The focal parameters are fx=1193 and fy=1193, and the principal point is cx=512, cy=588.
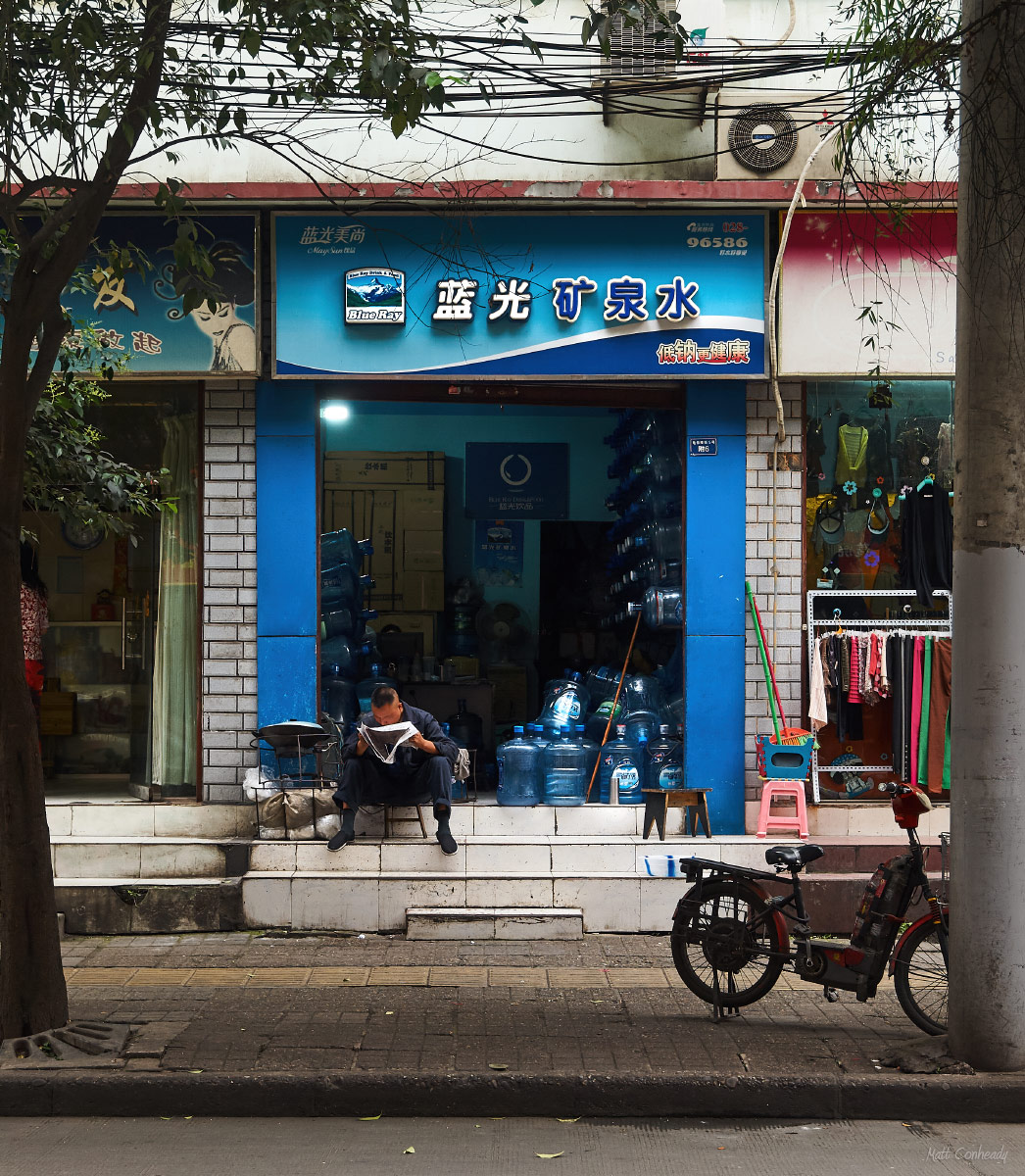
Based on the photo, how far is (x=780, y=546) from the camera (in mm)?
9172

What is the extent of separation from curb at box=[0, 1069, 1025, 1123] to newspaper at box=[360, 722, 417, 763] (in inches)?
135

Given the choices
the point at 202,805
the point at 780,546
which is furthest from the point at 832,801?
the point at 202,805

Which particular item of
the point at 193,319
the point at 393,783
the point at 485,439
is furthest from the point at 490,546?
the point at 193,319

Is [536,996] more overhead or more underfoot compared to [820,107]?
more underfoot

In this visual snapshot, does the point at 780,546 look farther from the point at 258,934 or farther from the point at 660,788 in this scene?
the point at 258,934

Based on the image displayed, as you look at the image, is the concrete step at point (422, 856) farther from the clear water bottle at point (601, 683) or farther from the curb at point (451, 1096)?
the curb at point (451, 1096)

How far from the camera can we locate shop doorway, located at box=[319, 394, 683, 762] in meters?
10.8

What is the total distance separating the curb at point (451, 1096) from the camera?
539cm

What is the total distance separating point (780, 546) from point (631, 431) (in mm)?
2155

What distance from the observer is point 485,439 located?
1206cm

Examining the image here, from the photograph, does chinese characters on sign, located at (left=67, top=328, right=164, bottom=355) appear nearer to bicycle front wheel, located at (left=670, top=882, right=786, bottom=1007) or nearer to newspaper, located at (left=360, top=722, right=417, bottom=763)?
newspaper, located at (left=360, top=722, right=417, bottom=763)

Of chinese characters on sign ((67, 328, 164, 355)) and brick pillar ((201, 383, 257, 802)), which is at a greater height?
chinese characters on sign ((67, 328, 164, 355))

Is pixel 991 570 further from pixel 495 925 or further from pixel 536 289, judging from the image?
pixel 536 289

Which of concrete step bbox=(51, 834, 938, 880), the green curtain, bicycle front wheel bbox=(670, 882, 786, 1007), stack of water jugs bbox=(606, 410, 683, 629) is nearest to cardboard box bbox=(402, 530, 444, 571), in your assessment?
stack of water jugs bbox=(606, 410, 683, 629)
